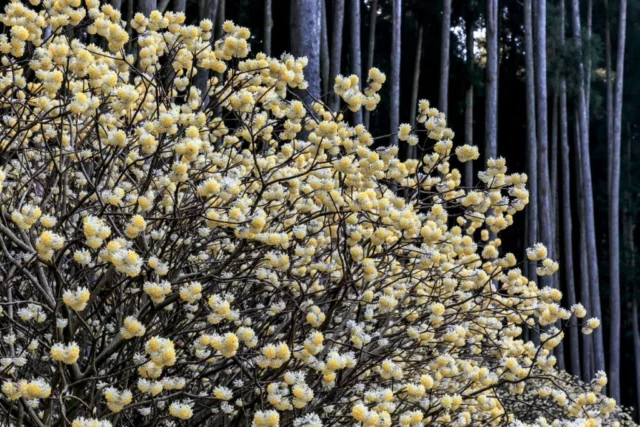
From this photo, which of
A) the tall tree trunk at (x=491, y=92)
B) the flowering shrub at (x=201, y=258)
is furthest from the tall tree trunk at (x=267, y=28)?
the flowering shrub at (x=201, y=258)

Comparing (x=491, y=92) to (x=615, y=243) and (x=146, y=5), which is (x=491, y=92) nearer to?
(x=615, y=243)

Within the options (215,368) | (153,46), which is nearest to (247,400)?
(215,368)

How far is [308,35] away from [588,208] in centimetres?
618

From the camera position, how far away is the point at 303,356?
1.66 m

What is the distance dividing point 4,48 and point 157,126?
1.65ft

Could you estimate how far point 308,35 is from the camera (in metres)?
5.38

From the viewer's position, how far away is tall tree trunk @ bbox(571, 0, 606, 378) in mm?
9500

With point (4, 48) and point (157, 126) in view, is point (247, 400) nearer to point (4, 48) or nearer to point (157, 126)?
point (157, 126)

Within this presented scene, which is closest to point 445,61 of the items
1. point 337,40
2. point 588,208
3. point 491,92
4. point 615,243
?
point 491,92

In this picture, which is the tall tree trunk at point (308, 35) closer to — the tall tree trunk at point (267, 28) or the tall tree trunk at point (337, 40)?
the tall tree trunk at point (267, 28)

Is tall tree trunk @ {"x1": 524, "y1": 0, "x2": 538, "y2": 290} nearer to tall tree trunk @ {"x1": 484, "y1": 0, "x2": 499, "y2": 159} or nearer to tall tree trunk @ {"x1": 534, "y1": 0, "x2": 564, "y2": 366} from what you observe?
tall tree trunk @ {"x1": 534, "y1": 0, "x2": 564, "y2": 366}

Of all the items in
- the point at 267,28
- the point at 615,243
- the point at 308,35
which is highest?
the point at 267,28

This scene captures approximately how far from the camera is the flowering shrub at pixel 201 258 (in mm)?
1575

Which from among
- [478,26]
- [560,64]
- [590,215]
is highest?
[478,26]
